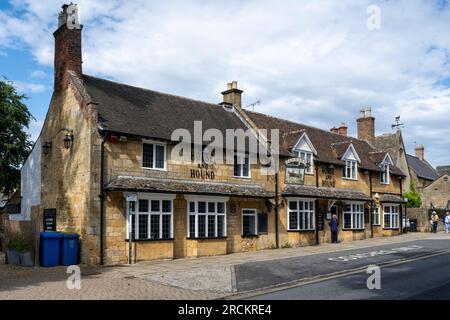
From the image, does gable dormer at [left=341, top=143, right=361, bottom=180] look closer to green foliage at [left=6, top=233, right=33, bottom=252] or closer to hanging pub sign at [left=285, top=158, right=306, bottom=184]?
hanging pub sign at [left=285, top=158, right=306, bottom=184]

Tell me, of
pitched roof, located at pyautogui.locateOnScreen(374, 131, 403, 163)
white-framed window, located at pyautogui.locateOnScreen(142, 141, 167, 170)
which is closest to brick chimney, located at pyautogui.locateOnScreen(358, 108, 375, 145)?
pitched roof, located at pyautogui.locateOnScreen(374, 131, 403, 163)

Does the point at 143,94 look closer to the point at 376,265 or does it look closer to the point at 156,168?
the point at 156,168

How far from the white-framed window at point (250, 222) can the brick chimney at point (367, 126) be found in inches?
760

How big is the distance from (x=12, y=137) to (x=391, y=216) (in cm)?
2795

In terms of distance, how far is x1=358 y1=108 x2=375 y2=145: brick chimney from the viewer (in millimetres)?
39750

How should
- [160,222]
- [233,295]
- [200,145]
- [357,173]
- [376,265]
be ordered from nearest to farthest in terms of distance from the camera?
[233,295]
[376,265]
[160,222]
[200,145]
[357,173]

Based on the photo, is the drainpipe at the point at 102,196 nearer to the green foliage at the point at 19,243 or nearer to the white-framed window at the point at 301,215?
the green foliage at the point at 19,243

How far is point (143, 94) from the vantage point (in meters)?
24.0

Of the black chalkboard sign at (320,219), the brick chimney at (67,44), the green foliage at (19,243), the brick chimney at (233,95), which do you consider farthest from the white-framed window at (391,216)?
the green foliage at (19,243)

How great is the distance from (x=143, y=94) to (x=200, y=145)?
14.8ft

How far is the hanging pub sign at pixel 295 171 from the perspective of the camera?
26.6 m

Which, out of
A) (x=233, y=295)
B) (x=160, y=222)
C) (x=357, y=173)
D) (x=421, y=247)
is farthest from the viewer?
(x=357, y=173)
